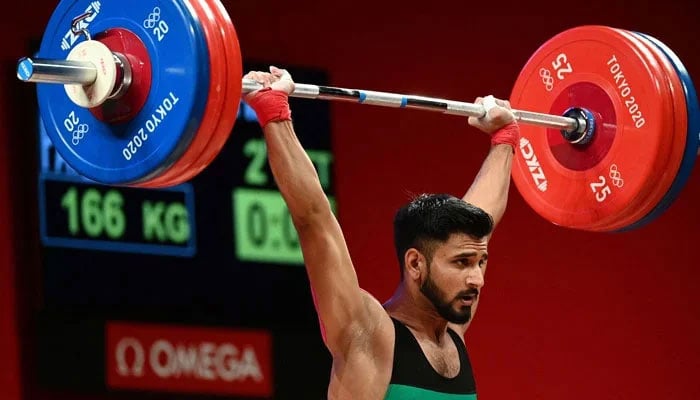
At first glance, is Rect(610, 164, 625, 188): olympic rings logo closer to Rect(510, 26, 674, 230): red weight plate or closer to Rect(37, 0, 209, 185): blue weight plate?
Rect(510, 26, 674, 230): red weight plate

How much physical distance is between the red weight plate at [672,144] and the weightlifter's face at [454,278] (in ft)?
2.53

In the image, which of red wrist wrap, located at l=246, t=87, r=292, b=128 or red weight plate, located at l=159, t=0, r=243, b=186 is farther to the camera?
red wrist wrap, located at l=246, t=87, r=292, b=128

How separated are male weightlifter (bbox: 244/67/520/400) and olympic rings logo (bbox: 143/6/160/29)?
0.89 feet

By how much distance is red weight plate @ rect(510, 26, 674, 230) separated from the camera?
4.17 meters

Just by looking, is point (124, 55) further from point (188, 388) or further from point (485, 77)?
point (485, 77)

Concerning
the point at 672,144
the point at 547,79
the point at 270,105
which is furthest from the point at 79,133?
the point at 672,144

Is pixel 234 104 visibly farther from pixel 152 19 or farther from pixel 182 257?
pixel 182 257

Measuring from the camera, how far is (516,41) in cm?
654

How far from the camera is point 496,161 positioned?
4184 mm

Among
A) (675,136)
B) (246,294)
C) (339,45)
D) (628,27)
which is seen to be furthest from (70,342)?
(628,27)

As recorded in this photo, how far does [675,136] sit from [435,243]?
910 millimetres

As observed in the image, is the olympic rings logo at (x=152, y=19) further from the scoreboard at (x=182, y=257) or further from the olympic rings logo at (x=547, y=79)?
the scoreboard at (x=182, y=257)

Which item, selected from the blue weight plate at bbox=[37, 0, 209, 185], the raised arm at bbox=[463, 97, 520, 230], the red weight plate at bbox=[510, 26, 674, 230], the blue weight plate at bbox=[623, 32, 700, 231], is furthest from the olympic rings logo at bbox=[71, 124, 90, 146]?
the blue weight plate at bbox=[623, 32, 700, 231]

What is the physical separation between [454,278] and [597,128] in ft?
3.04
